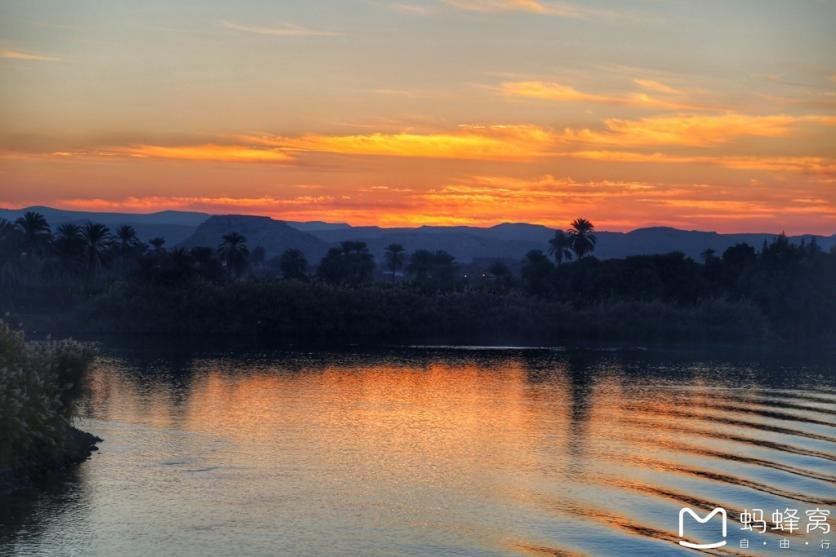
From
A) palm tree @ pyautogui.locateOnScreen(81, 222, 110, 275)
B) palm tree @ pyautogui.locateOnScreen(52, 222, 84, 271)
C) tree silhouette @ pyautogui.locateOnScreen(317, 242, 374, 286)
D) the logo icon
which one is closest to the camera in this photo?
the logo icon

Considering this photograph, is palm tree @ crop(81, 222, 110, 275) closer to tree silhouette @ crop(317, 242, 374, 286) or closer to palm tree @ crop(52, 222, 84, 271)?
palm tree @ crop(52, 222, 84, 271)

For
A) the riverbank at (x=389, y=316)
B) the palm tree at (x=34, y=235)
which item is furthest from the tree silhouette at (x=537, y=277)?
the palm tree at (x=34, y=235)

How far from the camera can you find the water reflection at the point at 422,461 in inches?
1417

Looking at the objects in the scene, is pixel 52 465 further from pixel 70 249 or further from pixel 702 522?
pixel 70 249

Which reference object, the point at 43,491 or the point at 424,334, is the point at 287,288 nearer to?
the point at 424,334

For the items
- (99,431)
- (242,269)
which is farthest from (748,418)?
(242,269)

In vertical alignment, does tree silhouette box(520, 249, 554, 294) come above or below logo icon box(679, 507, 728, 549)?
above

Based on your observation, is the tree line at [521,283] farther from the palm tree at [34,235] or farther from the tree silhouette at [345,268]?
the tree silhouette at [345,268]

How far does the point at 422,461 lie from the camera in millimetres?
48938

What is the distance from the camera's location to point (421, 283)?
5901 inches

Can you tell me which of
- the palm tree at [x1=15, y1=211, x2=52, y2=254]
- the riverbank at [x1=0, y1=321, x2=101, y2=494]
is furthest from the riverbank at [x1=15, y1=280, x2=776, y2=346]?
the riverbank at [x1=0, y1=321, x2=101, y2=494]

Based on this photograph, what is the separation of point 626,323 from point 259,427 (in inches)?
3509

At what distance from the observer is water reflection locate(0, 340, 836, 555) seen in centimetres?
3600

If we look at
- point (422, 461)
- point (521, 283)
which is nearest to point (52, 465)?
point (422, 461)
